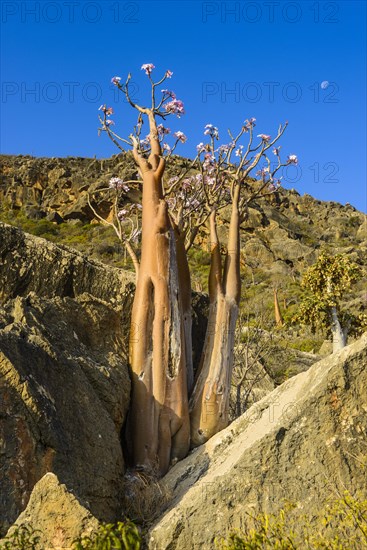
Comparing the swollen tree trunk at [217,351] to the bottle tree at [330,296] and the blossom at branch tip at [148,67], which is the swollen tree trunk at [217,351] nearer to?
the blossom at branch tip at [148,67]

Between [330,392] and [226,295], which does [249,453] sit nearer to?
[330,392]

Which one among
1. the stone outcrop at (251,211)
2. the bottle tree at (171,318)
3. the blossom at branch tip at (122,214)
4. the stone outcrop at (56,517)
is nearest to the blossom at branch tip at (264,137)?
the bottle tree at (171,318)

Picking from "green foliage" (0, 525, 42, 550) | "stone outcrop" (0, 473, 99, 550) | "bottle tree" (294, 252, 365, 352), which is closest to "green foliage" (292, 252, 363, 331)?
"bottle tree" (294, 252, 365, 352)

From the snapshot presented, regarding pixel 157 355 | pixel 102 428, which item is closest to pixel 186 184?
pixel 157 355

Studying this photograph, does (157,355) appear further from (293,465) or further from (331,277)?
(331,277)

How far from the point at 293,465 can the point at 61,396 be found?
217 cm

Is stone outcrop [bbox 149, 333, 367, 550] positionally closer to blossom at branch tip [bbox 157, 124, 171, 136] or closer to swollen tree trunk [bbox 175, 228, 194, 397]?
swollen tree trunk [bbox 175, 228, 194, 397]

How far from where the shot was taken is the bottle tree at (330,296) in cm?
1605

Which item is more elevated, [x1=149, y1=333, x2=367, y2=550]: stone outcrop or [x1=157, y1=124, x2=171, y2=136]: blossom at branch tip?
[x1=157, y1=124, x2=171, y2=136]: blossom at branch tip

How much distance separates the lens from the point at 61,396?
5.48 metres

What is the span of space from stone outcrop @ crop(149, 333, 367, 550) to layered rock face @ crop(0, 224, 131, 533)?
81cm

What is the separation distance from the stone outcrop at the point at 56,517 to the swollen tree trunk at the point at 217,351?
144 inches

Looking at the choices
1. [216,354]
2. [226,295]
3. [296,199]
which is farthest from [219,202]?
[296,199]

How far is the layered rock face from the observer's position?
15.8 ft
